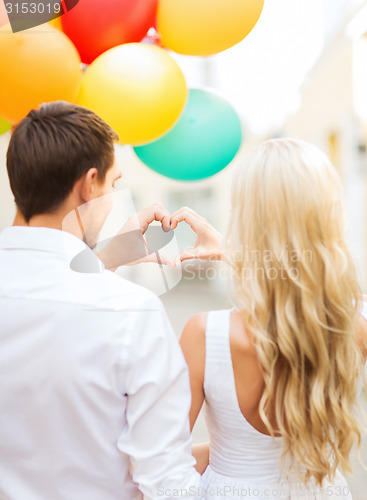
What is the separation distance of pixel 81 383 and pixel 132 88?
3.39 feet

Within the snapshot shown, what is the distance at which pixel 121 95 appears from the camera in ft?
5.77

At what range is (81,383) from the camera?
3.67 ft

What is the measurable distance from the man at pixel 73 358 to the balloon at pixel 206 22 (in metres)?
0.75

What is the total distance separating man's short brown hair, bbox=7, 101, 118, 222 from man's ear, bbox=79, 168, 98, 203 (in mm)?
11

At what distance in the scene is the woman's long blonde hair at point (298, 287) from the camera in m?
1.25

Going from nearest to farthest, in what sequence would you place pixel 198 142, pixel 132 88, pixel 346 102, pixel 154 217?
pixel 154 217 → pixel 132 88 → pixel 198 142 → pixel 346 102

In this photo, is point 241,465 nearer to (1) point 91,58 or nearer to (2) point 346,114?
(1) point 91,58

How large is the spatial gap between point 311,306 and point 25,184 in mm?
706

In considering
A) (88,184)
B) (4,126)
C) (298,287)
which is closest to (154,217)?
(88,184)

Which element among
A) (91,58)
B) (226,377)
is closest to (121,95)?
(91,58)

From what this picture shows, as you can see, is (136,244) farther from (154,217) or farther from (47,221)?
(47,221)

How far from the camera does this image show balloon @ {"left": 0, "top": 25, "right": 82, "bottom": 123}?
1.61 metres

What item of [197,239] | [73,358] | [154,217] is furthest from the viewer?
[197,239]

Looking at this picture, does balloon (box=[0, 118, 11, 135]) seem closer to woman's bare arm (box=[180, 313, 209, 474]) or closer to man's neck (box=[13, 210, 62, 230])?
man's neck (box=[13, 210, 62, 230])
